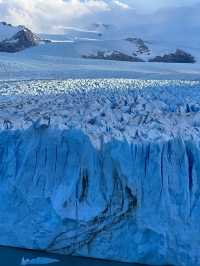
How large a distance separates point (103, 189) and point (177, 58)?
46.0 feet

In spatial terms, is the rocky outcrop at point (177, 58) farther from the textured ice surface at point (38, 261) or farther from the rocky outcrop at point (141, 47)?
the textured ice surface at point (38, 261)

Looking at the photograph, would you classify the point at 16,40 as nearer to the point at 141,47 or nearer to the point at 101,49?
the point at 101,49

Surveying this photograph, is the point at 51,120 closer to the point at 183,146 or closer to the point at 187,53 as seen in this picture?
the point at 183,146

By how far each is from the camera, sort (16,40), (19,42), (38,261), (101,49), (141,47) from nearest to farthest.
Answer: (38,261) → (101,49) → (141,47) → (19,42) → (16,40)

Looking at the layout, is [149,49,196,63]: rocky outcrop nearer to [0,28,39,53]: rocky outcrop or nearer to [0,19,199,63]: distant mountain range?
[0,19,199,63]: distant mountain range

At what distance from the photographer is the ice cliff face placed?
525cm

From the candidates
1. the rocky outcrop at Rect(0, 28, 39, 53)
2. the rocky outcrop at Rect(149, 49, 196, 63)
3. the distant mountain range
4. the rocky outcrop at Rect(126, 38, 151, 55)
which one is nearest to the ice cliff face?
the distant mountain range

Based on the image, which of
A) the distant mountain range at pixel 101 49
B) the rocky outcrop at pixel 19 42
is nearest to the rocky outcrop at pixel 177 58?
the distant mountain range at pixel 101 49

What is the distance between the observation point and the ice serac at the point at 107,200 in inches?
206

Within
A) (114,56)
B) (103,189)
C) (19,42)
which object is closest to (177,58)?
(114,56)

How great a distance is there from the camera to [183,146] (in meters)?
5.40

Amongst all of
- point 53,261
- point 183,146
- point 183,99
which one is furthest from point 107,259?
point 183,99

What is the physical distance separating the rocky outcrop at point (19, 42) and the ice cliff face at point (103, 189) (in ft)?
47.3

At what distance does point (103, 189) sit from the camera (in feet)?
17.7
